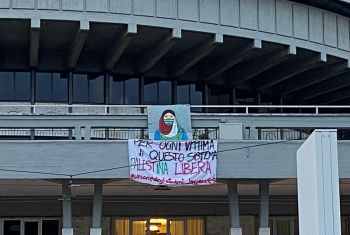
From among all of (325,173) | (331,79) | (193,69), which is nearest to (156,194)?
(193,69)

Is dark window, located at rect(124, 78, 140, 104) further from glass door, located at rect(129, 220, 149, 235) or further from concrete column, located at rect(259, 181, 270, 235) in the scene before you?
concrete column, located at rect(259, 181, 270, 235)

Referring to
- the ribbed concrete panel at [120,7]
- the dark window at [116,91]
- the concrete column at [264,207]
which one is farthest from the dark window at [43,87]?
the concrete column at [264,207]

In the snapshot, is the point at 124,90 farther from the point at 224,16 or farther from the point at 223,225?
the point at 223,225

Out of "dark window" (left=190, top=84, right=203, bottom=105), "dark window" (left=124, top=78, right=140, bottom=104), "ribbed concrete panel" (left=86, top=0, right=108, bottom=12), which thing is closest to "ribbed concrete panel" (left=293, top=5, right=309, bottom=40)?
"dark window" (left=190, top=84, right=203, bottom=105)

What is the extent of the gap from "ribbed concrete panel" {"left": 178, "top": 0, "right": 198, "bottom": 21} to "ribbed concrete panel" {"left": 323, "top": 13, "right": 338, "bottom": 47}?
5559 millimetres

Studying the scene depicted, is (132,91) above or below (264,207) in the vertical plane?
above

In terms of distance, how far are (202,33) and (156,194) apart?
6.05 m

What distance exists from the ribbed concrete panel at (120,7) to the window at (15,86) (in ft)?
16.5

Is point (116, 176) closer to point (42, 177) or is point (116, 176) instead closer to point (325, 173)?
point (42, 177)

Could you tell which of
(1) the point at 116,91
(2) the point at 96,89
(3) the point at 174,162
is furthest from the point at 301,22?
(3) the point at 174,162

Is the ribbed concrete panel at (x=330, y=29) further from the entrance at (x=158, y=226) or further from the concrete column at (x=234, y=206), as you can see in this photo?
the concrete column at (x=234, y=206)

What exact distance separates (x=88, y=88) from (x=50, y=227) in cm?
617

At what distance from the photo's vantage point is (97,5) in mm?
23438

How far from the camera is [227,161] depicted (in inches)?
711
